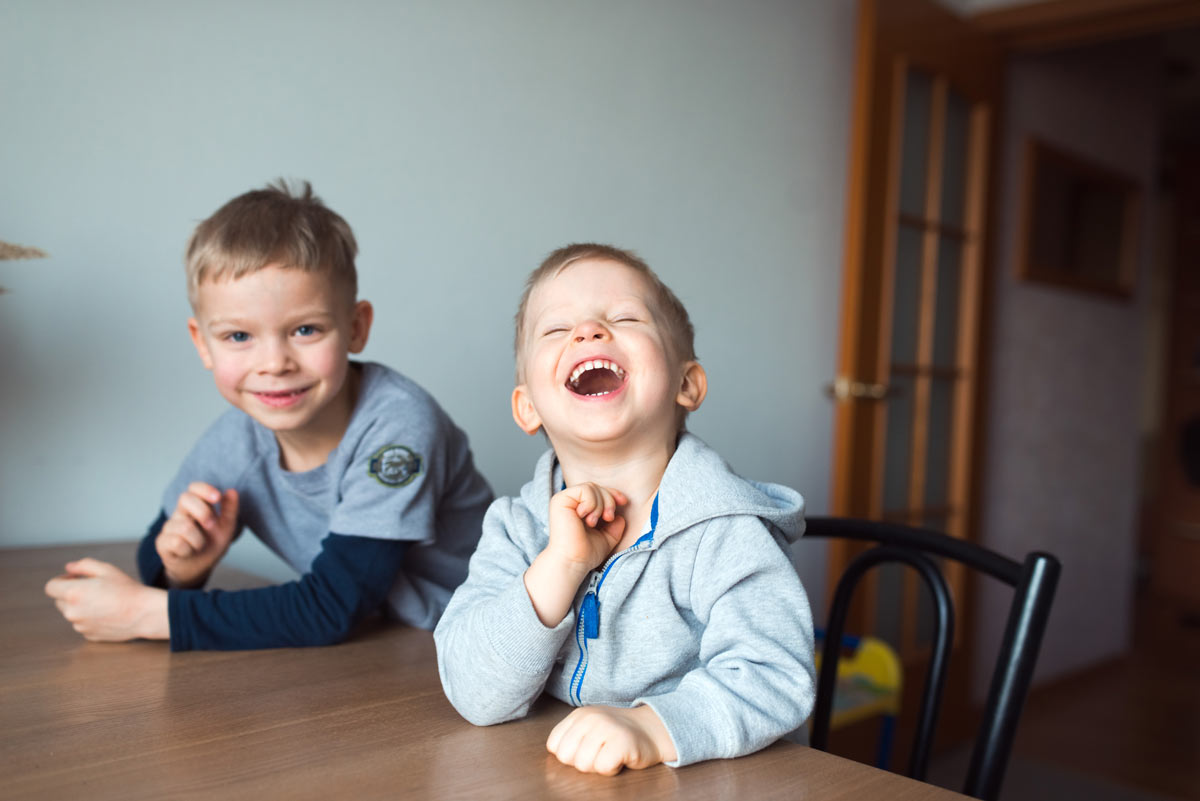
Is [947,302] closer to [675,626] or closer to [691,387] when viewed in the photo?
[691,387]

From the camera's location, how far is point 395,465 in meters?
0.98

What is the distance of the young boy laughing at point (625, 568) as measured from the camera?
607mm

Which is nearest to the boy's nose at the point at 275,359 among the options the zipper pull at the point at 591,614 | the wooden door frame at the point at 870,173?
the zipper pull at the point at 591,614

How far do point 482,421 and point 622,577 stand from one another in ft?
3.64

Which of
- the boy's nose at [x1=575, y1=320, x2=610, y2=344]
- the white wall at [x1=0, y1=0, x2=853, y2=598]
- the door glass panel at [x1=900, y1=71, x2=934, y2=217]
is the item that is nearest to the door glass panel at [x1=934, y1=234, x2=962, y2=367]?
the door glass panel at [x1=900, y1=71, x2=934, y2=217]

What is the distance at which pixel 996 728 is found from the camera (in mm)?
834

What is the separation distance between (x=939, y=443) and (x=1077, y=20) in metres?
1.23

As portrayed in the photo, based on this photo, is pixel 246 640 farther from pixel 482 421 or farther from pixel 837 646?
pixel 482 421

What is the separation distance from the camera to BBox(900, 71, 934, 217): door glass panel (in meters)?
2.57

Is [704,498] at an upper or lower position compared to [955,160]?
lower

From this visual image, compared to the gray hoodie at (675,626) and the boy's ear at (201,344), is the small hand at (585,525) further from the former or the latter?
the boy's ear at (201,344)

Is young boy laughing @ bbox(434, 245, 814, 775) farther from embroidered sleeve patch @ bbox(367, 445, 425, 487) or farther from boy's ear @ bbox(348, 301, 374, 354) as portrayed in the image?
boy's ear @ bbox(348, 301, 374, 354)

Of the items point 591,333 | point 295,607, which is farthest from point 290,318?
point 591,333

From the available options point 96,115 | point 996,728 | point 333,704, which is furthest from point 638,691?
point 96,115
